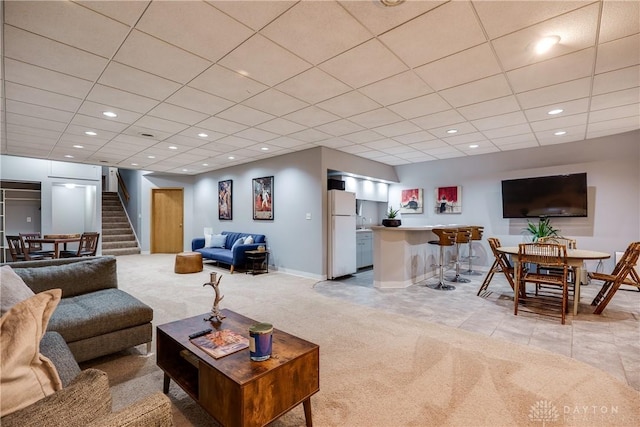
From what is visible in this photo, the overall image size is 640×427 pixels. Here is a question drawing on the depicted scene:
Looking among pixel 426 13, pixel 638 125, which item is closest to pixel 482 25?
pixel 426 13

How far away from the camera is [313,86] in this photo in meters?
3.16

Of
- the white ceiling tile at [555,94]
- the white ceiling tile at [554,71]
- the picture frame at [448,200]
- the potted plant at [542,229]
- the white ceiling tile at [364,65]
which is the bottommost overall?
the potted plant at [542,229]

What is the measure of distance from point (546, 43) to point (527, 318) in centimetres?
292

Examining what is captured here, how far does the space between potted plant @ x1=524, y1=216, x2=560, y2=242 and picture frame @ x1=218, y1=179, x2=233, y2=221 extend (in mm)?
6861

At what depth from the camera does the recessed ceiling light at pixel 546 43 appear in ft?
7.56

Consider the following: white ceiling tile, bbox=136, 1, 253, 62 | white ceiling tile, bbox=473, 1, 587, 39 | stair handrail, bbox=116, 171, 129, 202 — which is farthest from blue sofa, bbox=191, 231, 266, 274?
white ceiling tile, bbox=473, 1, 587, 39

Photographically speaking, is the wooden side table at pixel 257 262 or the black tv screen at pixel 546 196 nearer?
the black tv screen at pixel 546 196

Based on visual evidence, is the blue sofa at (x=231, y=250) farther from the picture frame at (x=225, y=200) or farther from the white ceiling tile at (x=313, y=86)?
the white ceiling tile at (x=313, y=86)

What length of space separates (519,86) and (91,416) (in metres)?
4.10

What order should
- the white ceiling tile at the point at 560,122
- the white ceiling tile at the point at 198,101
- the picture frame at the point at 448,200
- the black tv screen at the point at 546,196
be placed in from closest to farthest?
the white ceiling tile at the point at 198,101, the white ceiling tile at the point at 560,122, the black tv screen at the point at 546,196, the picture frame at the point at 448,200

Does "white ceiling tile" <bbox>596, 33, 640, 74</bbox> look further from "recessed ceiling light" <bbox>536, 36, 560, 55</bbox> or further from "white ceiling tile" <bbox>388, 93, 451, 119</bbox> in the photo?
"white ceiling tile" <bbox>388, 93, 451, 119</bbox>

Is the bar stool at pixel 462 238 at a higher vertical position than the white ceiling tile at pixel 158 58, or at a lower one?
lower

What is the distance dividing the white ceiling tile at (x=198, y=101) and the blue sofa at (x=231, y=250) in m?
3.22

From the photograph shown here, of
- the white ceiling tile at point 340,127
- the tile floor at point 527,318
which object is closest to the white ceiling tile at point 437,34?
the white ceiling tile at point 340,127
